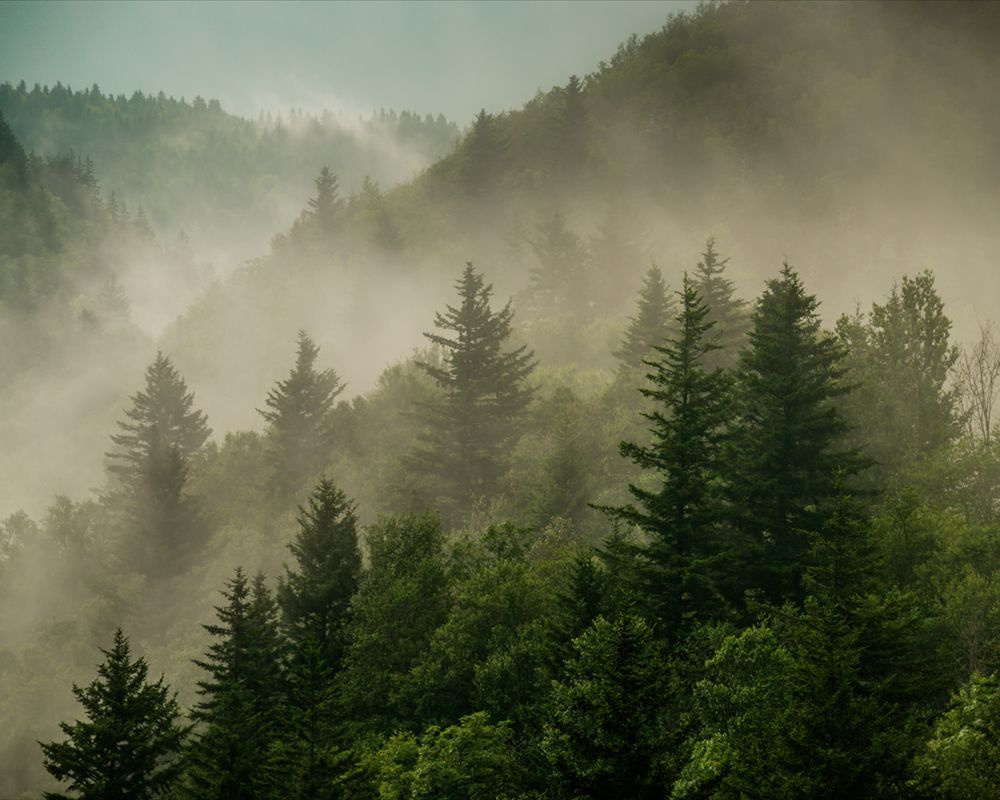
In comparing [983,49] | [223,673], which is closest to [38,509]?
[223,673]

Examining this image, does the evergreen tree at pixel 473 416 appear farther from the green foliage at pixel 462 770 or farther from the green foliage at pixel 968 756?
the green foliage at pixel 968 756

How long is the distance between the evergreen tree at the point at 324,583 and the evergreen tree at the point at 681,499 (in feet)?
41.6

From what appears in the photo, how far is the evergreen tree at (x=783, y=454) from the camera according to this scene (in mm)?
24453

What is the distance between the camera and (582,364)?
2516 inches

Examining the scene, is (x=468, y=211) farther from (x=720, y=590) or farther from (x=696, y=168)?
(x=720, y=590)

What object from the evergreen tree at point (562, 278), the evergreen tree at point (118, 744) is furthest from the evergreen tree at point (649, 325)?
the evergreen tree at point (118, 744)

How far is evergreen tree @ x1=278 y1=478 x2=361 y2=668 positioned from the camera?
99.6ft

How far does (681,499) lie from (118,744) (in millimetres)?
19920

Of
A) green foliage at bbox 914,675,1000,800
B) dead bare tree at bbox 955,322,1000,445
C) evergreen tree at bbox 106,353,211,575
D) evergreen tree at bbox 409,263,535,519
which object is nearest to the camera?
green foliage at bbox 914,675,1000,800

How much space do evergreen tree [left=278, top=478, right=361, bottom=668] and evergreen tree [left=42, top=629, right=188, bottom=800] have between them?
561cm

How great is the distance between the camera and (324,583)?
31250mm

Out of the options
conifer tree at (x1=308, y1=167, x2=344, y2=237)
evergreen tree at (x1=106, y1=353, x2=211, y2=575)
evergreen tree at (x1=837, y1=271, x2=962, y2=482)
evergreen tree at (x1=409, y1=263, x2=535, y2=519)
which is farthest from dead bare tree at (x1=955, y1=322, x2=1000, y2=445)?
conifer tree at (x1=308, y1=167, x2=344, y2=237)

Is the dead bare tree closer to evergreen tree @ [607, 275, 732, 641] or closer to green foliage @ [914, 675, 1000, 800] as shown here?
evergreen tree @ [607, 275, 732, 641]

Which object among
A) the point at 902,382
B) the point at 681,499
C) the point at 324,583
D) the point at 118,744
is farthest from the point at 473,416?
the point at 118,744
